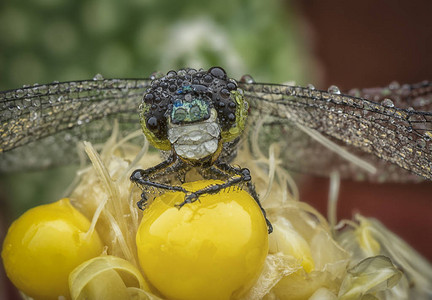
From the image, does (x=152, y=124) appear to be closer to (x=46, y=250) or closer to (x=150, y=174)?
(x=150, y=174)

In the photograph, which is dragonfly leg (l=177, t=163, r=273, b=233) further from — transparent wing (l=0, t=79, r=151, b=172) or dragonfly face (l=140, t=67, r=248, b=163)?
transparent wing (l=0, t=79, r=151, b=172)

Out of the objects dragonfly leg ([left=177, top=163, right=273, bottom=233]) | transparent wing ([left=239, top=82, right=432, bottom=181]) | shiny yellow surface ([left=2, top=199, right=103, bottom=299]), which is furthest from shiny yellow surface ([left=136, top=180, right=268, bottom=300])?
transparent wing ([left=239, top=82, right=432, bottom=181])

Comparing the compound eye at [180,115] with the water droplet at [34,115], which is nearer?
the compound eye at [180,115]

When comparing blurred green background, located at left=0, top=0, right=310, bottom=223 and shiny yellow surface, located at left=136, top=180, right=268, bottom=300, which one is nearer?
shiny yellow surface, located at left=136, top=180, right=268, bottom=300

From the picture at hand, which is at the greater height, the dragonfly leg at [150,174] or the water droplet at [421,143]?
the water droplet at [421,143]

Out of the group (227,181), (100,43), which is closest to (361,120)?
(227,181)

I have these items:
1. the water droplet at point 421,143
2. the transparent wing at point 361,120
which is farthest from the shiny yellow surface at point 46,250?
the water droplet at point 421,143

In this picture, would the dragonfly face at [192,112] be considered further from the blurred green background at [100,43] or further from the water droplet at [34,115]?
the blurred green background at [100,43]
